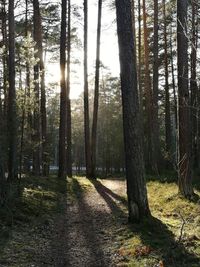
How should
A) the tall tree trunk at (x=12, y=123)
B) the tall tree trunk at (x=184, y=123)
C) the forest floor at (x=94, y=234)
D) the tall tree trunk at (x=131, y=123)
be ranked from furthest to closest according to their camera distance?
1. the tall tree trunk at (x=12, y=123)
2. the tall tree trunk at (x=184, y=123)
3. the tall tree trunk at (x=131, y=123)
4. the forest floor at (x=94, y=234)

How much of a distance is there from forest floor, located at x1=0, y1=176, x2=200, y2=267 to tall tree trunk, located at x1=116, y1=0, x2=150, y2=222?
53 cm

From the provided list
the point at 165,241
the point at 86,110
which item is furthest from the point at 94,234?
the point at 86,110

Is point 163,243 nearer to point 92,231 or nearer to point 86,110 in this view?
point 92,231

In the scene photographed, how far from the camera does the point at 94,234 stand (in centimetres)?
982

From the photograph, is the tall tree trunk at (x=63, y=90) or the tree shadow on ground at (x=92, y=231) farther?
the tall tree trunk at (x=63, y=90)

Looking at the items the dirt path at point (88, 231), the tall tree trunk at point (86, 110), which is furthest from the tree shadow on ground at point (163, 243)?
the tall tree trunk at point (86, 110)

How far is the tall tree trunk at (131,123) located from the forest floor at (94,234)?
21.1 inches

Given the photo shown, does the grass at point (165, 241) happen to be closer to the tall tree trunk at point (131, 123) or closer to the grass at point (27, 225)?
the tall tree trunk at point (131, 123)

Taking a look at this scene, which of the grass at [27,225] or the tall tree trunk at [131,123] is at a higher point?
the tall tree trunk at [131,123]

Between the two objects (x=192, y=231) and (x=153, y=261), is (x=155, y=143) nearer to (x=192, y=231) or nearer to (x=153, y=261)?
(x=192, y=231)

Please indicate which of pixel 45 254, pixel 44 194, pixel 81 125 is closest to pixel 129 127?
pixel 45 254

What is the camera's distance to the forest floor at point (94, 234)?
751 cm

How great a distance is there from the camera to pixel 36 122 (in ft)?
80.0

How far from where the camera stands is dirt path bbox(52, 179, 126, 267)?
788 cm
